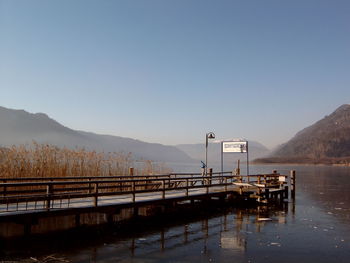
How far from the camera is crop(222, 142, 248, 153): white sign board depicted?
29041 mm

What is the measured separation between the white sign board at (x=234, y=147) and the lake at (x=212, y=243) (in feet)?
33.3

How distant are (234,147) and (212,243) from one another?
663 inches

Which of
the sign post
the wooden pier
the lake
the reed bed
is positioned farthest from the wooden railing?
the sign post

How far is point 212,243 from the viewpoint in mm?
13242

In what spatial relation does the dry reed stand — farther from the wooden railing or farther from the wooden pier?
the wooden pier

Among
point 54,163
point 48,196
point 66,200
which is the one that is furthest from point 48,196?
point 54,163

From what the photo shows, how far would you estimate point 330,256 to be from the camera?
39.3 ft

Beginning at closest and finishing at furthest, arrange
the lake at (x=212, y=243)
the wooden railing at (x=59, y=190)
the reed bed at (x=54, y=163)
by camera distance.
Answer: the lake at (x=212, y=243), the wooden railing at (x=59, y=190), the reed bed at (x=54, y=163)

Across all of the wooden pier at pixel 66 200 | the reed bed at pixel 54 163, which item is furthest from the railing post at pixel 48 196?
the reed bed at pixel 54 163

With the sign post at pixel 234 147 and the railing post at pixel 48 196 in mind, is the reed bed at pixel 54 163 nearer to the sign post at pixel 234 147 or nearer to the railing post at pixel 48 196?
the railing post at pixel 48 196

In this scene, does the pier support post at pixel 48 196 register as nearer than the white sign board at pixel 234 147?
Yes

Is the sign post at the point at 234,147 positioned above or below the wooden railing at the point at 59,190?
above

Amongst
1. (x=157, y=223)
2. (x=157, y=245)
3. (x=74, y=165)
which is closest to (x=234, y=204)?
(x=157, y=223)

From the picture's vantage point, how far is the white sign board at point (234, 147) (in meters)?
29.0
